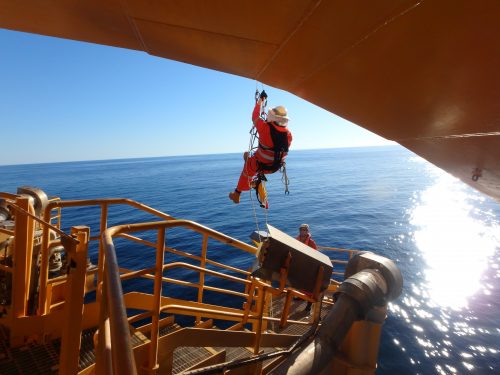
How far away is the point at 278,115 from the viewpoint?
4.90m

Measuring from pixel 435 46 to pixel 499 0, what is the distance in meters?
0.51

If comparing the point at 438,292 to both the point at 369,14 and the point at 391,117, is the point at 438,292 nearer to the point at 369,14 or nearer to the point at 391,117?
the point at 391,117

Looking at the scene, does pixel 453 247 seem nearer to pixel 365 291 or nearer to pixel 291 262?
pixel 365 291

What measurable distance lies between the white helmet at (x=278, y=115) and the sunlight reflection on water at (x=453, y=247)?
13.0 metres

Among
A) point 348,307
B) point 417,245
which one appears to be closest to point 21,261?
point 348,307

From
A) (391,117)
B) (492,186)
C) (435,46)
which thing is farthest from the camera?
(492,186)

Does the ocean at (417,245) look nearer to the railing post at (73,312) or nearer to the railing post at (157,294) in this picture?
the railing post at (157,294)

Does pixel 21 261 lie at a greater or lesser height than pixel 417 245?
greater

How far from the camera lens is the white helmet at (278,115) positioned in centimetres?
489

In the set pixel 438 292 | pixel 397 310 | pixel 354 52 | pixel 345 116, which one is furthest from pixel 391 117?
pixel 438 292

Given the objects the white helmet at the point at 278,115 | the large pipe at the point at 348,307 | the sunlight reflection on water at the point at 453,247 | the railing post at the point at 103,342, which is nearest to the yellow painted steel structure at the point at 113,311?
the railing post at the point at 103,342

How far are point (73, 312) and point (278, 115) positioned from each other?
3.96 m

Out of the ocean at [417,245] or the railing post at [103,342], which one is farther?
the ocean at [417,245]

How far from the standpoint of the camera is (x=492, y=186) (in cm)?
453
